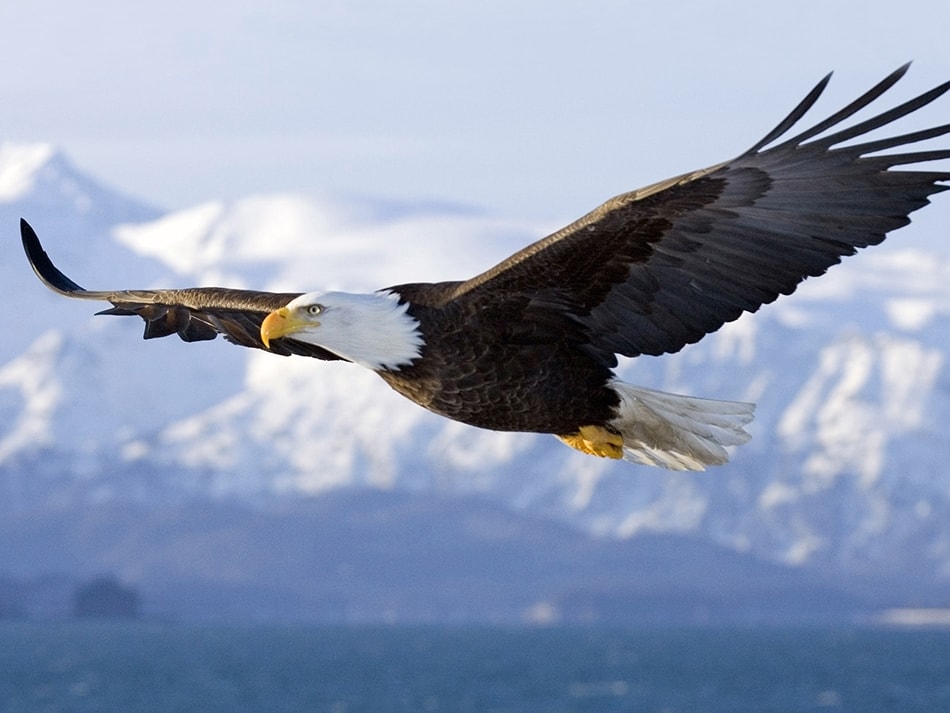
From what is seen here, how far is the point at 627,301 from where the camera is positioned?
7.80 metres

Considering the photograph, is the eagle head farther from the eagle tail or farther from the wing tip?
the wing tip

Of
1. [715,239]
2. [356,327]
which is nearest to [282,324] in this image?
[356,327]

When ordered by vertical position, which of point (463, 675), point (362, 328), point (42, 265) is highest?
point (463, 675)

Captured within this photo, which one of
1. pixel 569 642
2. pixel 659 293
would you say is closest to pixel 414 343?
pixel 659 293

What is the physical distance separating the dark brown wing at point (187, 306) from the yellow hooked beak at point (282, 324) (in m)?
0.57

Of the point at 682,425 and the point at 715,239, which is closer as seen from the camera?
the point at 715,239

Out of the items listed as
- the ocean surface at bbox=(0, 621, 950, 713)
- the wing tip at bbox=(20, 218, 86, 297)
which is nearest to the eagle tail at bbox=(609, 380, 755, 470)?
the wing tip at bbox=(20, 218, 86, 297)

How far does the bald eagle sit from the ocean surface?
70124mm

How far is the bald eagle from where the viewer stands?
727 cm

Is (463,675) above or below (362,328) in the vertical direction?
above

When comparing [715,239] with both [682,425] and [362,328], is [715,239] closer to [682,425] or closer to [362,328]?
[682,425]

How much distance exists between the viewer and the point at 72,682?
3745 inches

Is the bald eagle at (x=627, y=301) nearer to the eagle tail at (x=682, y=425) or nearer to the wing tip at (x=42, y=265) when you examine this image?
the eagle tail at (x=682, y=425)

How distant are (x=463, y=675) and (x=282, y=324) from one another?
95.6m
